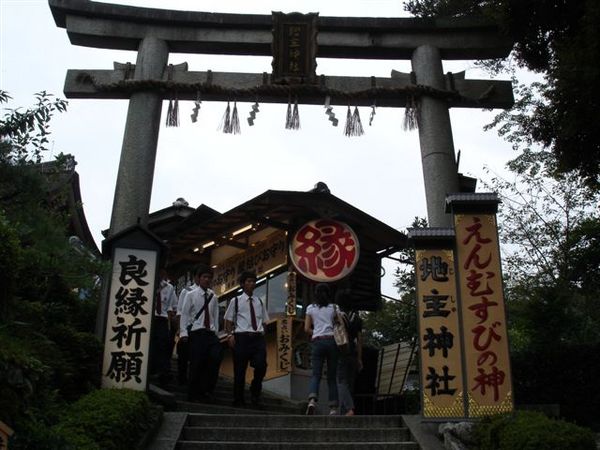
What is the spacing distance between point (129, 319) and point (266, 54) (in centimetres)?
755

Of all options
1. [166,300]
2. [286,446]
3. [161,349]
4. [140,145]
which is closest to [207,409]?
[161,349]

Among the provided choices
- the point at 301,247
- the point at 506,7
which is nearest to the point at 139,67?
the point at 301,247

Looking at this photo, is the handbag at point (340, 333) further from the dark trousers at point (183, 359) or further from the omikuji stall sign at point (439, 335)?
the dark trousers at point (183, 359)

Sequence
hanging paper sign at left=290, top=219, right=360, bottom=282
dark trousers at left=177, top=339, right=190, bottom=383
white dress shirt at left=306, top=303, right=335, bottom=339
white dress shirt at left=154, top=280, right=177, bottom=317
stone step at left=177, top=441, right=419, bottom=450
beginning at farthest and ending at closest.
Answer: hanging paper sign at left=290, top=219, right=360, bottom=282 < dark trousers at left=177, top=339, right=190, bottom=383 < white dress shirt at left=154, top=280, right=177, bottom=317 < white dress shirt at left=306, top=303, right=335, bottom=339 < stone step at left=177, top=441, right=419, bottom=450

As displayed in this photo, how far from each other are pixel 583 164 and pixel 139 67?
8.63 m

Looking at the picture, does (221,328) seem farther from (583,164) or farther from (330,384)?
(583,164)

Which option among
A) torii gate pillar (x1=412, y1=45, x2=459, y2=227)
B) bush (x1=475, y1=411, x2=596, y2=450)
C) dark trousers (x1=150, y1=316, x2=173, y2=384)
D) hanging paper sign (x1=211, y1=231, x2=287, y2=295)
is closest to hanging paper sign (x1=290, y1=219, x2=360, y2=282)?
hanging paper sign (x1=211, y1=231, x2=287, y2=295)

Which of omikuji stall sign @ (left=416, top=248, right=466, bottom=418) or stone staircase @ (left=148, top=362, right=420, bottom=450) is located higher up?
omikuji stall sign @ (left=416, top=248, right=466, bottom=418)

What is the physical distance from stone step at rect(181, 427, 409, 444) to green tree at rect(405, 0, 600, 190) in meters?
5.06

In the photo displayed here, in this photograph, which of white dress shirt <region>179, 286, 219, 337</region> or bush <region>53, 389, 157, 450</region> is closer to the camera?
bush <region>53, 389, 157, 450</region>

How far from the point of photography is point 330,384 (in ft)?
31.6

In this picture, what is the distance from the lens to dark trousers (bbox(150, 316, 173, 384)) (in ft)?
36.6

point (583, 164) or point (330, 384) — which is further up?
point (583, 164)

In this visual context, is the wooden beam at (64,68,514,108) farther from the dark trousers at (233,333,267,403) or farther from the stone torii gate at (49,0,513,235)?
the dark trousers at (233,333,267,403)
